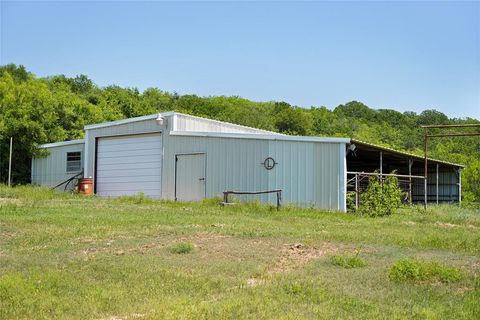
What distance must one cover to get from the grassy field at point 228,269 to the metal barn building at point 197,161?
522 cm

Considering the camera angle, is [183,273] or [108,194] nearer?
[183,273]

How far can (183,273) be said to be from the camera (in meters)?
7.31

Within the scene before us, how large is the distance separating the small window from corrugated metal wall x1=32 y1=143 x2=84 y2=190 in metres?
0.16

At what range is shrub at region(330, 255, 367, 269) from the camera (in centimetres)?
796

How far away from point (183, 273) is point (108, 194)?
16.5m

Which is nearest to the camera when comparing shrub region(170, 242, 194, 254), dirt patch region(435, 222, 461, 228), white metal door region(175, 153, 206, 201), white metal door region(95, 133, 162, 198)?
shrub region(170, 242, 194, 254)

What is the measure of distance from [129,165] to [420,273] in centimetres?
1685

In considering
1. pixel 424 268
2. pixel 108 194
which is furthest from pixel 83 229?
pixel 108 194

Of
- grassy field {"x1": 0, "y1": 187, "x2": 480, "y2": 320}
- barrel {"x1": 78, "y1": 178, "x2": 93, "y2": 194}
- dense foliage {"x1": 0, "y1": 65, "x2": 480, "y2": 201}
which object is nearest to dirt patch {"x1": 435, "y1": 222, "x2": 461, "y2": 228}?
grassy field {"x1": 0, "y1": 187, "x2": 480, "y2": 320}

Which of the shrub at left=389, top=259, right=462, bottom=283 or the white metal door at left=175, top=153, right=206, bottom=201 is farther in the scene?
the white metal door at left=175, top=153, right=206, bottom=201

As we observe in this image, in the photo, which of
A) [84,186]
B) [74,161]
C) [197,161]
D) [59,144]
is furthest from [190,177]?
[59,144]

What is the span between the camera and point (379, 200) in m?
17.1

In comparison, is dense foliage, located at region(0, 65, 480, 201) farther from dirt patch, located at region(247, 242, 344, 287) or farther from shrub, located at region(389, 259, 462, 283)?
shrub, located at region(389, 259, 462, 283)

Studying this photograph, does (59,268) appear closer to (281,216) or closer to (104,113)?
(281,216)
